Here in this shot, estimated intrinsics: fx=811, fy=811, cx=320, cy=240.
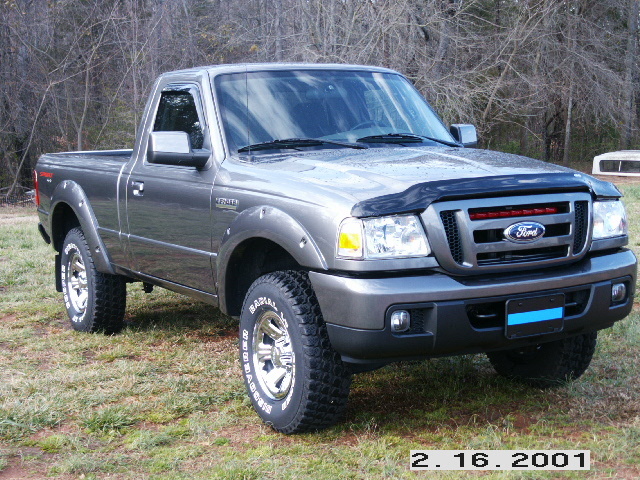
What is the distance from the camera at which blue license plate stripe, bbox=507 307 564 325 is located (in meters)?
3.74

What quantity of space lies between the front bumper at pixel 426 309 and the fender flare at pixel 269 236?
4.1 inches

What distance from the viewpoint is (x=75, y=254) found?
6.60 metres

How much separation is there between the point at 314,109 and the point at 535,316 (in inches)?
78.5

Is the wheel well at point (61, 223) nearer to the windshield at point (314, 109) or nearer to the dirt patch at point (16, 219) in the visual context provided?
the windshield at point (314, 109)

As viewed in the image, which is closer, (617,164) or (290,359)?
(290,359)

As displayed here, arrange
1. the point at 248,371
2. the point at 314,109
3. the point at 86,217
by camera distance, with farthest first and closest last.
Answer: the point at 86,217, the point at 314,109, the point at 248,371

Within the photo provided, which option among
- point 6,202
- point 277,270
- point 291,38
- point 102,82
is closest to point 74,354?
point 277,270

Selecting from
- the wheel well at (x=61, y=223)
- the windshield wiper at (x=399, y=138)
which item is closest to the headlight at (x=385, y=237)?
the windshield wiper at (x=399, y=138)

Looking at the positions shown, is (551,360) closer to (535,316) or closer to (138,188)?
(535,316)

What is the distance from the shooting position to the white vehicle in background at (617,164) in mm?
24859

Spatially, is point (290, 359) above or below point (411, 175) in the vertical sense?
below

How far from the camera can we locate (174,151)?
15.4 feet

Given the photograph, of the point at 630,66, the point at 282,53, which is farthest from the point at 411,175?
the point at 630,66

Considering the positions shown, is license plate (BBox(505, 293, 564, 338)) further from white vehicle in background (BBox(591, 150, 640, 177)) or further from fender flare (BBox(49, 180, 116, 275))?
white vehicle in background (BBox(591, 150, 640, 177))
